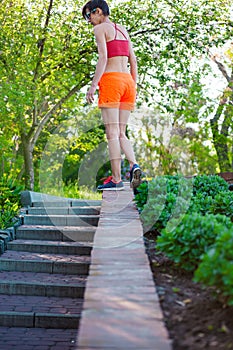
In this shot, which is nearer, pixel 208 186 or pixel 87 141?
pixel 208 186

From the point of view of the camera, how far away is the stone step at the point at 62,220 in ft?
22.4

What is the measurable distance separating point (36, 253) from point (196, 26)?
24.0ft

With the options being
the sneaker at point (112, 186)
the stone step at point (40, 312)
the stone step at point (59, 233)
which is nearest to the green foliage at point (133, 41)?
the stone step at point (59, 233)

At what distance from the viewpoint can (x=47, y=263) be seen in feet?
18.5

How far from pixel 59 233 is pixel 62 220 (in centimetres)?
51

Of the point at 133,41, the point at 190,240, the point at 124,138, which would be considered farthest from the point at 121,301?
the point at 133,41

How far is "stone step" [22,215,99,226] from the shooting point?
681 centimetres

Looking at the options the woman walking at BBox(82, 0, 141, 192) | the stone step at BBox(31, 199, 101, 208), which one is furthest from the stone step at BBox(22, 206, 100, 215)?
the woman walking at BBox(82, 0, 141, 192)

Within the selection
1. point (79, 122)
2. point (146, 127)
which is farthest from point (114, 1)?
point (79, 122)

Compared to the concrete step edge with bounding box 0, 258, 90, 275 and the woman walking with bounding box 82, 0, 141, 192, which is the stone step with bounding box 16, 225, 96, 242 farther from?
the woman walking with bounding box 82, 0, 141, 192

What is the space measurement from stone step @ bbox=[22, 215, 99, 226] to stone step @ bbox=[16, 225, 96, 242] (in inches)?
5.5

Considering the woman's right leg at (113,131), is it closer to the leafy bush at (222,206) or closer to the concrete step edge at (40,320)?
the leafy bush at (222,206)

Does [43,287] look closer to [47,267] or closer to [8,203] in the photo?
[47,267]

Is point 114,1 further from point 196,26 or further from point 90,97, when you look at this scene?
point 90,97
